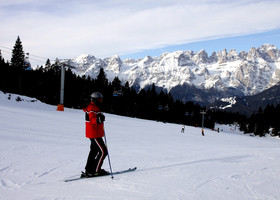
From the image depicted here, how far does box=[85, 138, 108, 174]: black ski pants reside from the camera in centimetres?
717

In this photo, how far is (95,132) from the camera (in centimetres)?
708

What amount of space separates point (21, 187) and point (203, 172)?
5.17m

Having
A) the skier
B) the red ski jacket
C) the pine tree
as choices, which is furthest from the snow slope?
the pine tree

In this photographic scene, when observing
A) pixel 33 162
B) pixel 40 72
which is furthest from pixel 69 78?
pixel 33 162

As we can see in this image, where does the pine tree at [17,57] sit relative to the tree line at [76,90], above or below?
above

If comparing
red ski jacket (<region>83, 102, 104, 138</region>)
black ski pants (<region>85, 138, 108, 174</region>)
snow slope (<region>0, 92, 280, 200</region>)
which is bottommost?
snow slope (<region>0, 92, 280, 200</region>)

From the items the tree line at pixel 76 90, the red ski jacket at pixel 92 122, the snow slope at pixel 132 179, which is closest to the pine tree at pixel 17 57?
the tree line at pixel 76 90

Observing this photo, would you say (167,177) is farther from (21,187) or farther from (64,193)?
(21,187)

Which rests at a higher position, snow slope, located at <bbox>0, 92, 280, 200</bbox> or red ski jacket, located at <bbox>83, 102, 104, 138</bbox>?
red ski jacket, located at <bbox>83, 102, 104, 138</bbox>

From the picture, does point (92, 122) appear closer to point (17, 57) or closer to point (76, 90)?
point (17, 57)

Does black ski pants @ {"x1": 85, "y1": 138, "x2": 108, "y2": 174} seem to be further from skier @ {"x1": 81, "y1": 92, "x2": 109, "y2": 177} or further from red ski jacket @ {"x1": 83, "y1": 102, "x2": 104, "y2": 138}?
red ski jacket @ {"x1": 83, "y1": 102, "x2": 104, "y2": 138}

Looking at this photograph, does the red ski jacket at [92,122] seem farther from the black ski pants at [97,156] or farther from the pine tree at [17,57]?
the pine tree at [17,57]

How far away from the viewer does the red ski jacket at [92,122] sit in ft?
22.5

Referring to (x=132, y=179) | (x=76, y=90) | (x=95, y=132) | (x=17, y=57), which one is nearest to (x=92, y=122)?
(x=95, y=132)
